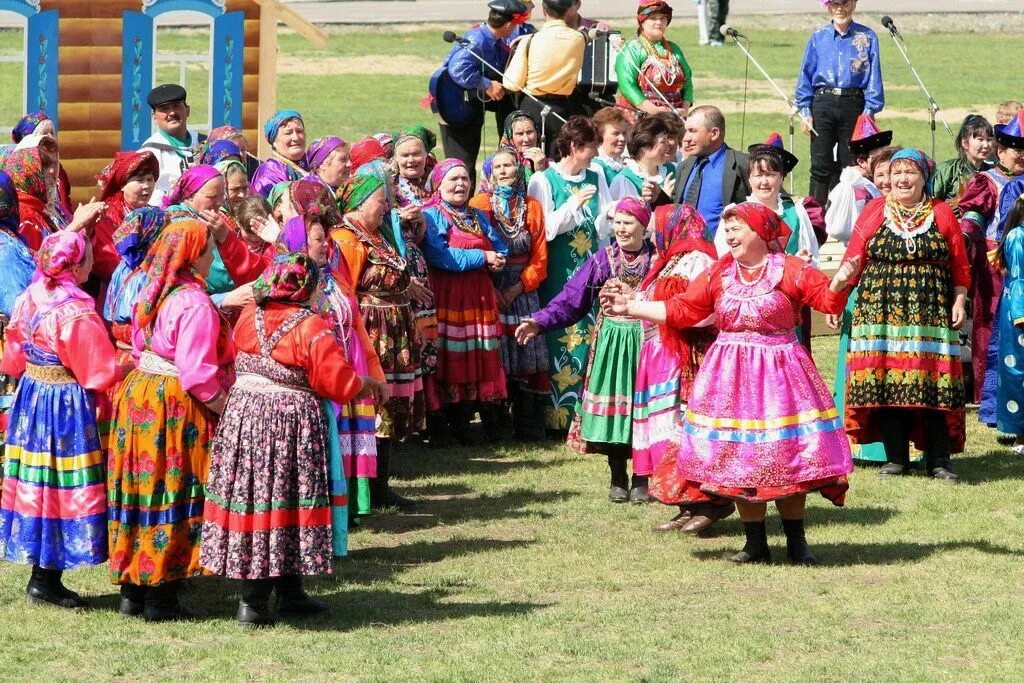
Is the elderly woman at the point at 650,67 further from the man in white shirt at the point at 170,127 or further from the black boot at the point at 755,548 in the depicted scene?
the black boot at the point at 755,548

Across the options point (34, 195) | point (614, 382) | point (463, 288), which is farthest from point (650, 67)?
point (34, 195)

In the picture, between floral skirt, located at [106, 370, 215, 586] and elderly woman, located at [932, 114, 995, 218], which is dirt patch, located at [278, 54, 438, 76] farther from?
Answer: floral skirt, located at [106, 370, 215, 586]

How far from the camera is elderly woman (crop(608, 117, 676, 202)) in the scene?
11.4 metres

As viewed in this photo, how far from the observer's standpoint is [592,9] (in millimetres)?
36250

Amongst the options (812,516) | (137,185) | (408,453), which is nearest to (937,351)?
(812,516)

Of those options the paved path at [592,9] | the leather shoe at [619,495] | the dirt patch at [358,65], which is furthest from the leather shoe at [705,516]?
the paved path at [592,9]

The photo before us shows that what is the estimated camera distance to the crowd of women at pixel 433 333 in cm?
719

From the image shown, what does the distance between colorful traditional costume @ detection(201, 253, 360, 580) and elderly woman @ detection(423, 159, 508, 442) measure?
4019 mm

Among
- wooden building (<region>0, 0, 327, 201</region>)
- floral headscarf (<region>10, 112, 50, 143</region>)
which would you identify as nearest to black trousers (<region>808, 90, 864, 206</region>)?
wooden building (<region>0, 0, 327, 201</region>)

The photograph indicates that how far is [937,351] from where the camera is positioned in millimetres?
10336

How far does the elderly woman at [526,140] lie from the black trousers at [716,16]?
20387mm

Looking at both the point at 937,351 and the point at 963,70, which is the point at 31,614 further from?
the point at 963,70

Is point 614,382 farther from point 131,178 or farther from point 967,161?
point 967,161

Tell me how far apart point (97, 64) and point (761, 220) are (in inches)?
327
